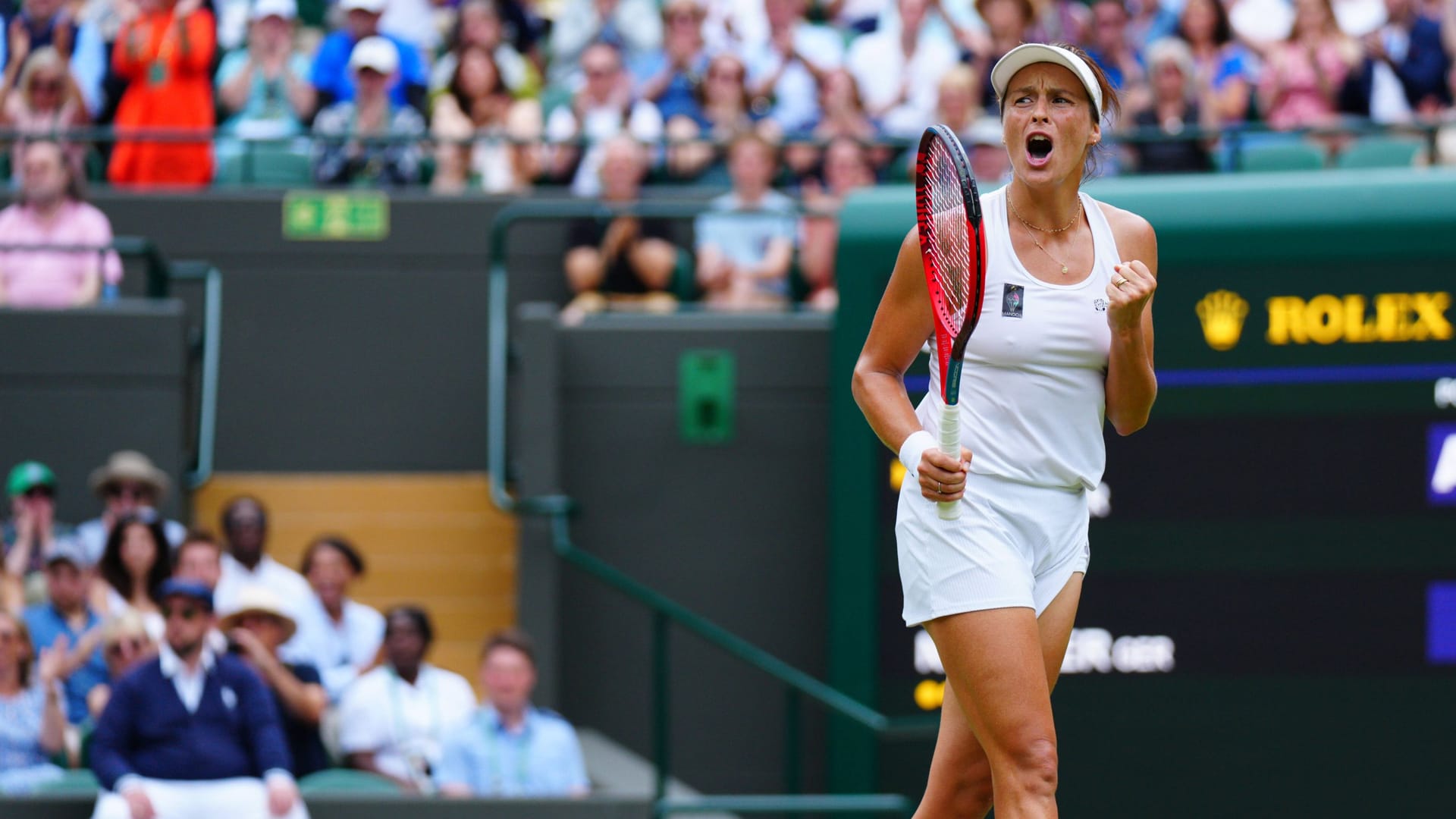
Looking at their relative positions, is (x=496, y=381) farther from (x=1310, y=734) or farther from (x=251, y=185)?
(x=1310, y=734)

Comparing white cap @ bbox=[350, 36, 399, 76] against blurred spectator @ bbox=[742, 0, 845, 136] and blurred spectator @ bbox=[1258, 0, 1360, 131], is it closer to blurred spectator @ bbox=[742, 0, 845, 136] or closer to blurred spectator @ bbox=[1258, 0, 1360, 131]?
blurred spectator @ bbox=[742, 0, 845, 136]

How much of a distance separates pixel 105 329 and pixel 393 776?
10.2 feet

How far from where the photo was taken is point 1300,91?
39.5 ft

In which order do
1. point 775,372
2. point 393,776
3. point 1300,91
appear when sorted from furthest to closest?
1. point 1300,91
2. point 775,372
3. point 393,776

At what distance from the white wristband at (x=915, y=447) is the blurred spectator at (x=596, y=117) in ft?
25.6

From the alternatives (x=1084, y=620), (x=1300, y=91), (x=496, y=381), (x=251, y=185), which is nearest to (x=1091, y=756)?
(x=1084, y=620)

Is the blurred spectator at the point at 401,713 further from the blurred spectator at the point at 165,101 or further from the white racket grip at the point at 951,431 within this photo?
the white racket grip at the point at 951,431

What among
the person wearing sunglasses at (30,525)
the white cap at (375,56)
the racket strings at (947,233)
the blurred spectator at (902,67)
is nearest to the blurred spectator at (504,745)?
the person wearing sunglasses at (30,525)

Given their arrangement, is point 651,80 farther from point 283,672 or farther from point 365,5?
point 283,672

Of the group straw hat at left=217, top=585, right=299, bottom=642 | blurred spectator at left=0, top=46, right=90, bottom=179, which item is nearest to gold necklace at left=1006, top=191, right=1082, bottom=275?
straw hat at left=217, top=585, right=299, bottom=642

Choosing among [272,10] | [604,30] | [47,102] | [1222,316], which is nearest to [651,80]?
[604,30]

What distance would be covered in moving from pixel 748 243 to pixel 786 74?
1.66m

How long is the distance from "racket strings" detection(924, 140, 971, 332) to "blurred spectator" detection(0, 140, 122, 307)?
7.70 metres

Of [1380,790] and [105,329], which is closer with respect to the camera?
[1380,790]
